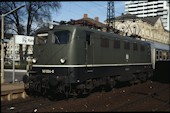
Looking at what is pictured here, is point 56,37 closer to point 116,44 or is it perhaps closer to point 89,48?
point 89,48

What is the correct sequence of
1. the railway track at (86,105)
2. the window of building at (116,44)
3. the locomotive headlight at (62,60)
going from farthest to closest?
the window of building at (116,44) → the locomotive headlight at (62,60) → the railway track at (86,105)

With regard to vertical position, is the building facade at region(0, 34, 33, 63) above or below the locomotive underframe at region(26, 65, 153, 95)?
above


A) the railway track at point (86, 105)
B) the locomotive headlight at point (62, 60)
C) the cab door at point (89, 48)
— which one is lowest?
the railway track at point (86, 105)

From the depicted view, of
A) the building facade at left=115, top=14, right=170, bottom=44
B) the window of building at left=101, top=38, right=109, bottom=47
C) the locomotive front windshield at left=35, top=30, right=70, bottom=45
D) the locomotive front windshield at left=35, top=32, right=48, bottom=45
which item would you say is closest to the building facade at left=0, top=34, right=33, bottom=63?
the locomotive front windshield at left=35, top=32, right=48, bottom=45

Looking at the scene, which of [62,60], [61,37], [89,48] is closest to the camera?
[62,60]

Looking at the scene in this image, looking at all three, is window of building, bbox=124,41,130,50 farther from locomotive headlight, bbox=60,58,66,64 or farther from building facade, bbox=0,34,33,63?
locomotive headlight, bbox=60,58,66,64

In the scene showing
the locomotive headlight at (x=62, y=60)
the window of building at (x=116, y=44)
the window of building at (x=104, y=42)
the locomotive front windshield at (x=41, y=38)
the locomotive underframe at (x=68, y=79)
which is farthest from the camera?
the window of building at (x=116, y=44)

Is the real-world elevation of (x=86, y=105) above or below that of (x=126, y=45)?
below

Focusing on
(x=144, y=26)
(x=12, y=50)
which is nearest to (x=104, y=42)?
(x=12, y=50)

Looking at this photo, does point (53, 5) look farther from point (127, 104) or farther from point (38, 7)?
point (127, 104)

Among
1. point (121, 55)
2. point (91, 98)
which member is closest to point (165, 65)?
point (121, 55)

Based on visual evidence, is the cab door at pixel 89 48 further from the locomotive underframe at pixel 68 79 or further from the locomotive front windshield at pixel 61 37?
the locomotive front windshield at pixel 61 37

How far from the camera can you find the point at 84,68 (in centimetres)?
1327

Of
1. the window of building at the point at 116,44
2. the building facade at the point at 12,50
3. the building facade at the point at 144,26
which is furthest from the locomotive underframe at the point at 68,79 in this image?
the building facade at the point at 144,26
